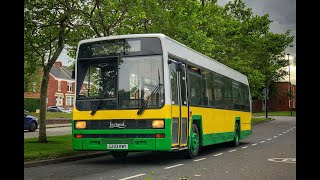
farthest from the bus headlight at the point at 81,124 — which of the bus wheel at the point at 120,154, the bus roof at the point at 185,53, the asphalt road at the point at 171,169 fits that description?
the bus roof at the point at 185,53

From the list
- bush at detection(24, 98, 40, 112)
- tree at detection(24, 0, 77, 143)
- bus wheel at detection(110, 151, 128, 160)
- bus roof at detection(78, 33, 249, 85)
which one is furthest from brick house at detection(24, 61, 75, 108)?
bus wheel at detection(110, 151, 128, 160)

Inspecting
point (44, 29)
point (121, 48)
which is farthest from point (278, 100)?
point (121, 48)

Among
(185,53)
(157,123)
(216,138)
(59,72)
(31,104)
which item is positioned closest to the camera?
(157,123)

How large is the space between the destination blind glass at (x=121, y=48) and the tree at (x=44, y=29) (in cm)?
390

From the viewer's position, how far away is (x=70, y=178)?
9500 millimetres

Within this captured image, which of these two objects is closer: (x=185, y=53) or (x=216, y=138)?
(x=185, y=53)

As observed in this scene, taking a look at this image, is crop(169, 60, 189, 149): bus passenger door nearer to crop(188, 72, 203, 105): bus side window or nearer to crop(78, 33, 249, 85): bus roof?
crop(78, 33, 249, 85): bus roof

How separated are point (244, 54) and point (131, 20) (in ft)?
76.3

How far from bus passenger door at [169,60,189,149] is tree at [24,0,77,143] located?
226 inches

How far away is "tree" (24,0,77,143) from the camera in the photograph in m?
16.6

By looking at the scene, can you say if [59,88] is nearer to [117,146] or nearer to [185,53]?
[185,53]

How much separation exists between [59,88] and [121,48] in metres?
78.1

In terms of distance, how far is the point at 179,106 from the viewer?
1258 centimetres
